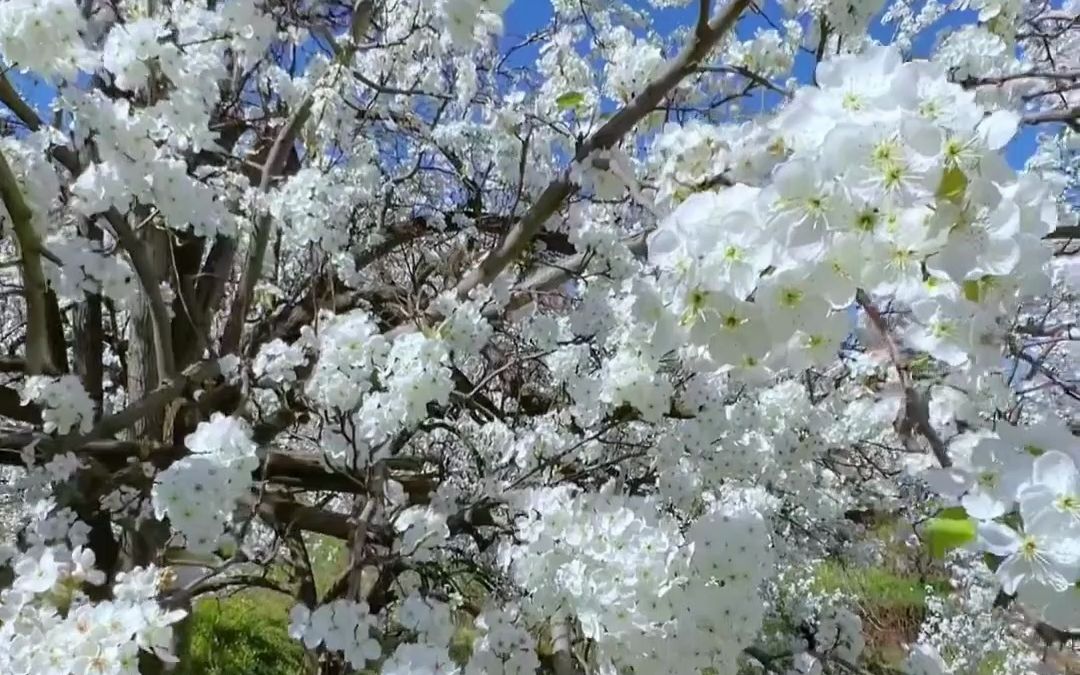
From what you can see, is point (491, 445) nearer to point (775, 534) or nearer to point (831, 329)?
point (775, 534)

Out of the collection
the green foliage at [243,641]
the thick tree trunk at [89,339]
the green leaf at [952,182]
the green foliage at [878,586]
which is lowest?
the green leaf at [952,182]

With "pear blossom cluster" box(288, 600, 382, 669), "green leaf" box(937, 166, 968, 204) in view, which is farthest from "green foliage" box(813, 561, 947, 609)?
"green leaf" box(937, 166, 968, 204)

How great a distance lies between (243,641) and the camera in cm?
750

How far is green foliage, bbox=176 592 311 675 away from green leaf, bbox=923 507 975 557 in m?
5.86

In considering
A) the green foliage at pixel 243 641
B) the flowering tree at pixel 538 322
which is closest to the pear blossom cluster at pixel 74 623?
the flowering tree at pixel 538 322

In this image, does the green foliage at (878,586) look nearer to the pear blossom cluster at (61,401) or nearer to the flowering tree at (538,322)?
the flowering tree at (538,322)

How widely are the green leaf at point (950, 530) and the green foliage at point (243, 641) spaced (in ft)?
19.2

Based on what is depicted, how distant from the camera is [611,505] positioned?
2.25 meters

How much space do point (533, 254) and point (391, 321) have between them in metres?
0.61

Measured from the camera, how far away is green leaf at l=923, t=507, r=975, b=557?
123cm

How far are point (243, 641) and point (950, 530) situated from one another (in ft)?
23.6

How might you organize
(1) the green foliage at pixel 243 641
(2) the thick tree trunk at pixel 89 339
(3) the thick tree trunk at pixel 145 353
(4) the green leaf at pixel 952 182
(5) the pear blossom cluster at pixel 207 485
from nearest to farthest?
(4) the green leaf at pixel 952 182 < (5) the pear blossom cluster at pixel 207 485 < (3) the thick tree trunk at pixel 145 353 < (2) the thick tree trunk at pixel 89 339 < (1) the green foliage at pixel 243 641

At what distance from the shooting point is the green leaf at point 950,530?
4.02ft

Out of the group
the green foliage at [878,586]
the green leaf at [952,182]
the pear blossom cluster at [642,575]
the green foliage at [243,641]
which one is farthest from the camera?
the green foliage at [878,586]
